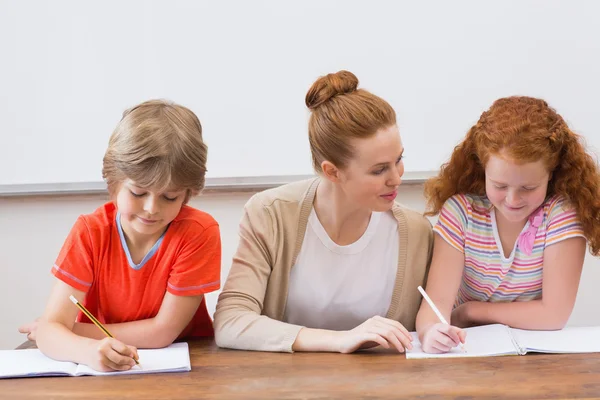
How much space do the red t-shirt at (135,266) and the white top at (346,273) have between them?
240 mm

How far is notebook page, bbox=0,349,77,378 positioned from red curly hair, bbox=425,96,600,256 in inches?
37.6

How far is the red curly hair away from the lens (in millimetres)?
1715

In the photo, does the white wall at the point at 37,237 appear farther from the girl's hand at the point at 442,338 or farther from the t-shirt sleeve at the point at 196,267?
the girl's hand at the point at 442,338

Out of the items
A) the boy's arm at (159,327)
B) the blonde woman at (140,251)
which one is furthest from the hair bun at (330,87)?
the boy's arm at (159,327)

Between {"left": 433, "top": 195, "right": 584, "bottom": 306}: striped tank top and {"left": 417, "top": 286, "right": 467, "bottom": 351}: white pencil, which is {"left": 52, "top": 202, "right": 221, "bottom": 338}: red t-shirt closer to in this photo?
{"left": 417, "top": 286, "right": 467, "bottom": 351}: white pencil

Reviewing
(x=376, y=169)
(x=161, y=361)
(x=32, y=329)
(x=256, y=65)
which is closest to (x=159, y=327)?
(x=161, y=361)

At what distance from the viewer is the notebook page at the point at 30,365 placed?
156 cm

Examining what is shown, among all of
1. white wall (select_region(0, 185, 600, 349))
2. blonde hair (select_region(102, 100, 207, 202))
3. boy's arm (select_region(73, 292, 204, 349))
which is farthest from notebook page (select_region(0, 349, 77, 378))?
white wall (select_region(0, 185, 600, 349))

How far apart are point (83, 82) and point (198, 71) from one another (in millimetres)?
365

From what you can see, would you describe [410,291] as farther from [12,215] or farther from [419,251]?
[12,215]

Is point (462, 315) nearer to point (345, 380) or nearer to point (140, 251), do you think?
point (345, 380)

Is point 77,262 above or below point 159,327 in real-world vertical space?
above

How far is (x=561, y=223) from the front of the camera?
5.87 feet

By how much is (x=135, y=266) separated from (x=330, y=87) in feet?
1.86
